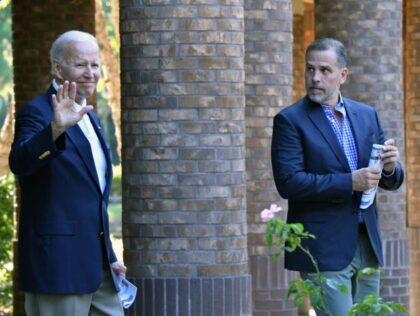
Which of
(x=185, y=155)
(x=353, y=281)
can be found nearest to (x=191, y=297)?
(x=185, y=155)

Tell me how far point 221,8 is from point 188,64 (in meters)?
0.42

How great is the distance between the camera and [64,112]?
7.20 meters

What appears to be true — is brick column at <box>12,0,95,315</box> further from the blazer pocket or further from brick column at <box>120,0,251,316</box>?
the blazer pocket

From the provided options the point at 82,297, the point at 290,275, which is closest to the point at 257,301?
the point at 290,275

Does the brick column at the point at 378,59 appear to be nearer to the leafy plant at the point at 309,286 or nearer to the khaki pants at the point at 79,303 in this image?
the leafy plant at the point at 309,286

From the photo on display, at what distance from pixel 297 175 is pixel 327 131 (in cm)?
30

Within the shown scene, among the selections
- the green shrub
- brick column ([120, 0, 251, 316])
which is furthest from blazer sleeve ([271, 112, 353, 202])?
the green shrub

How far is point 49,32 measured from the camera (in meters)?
16.0

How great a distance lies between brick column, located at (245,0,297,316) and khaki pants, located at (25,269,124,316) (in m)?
5.40

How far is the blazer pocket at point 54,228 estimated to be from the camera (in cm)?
752

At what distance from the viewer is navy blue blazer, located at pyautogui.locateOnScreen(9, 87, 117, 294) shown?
7.54 metres

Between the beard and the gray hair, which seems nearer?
the gray hair

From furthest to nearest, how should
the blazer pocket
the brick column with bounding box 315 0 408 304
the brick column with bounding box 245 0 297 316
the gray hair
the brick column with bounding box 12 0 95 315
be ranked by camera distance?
the brick column with bounding box 12 0 95 315, the brick column with bounding box 315 0 408 304, the brick column with bounding box 245 0 297 316, the gray hair, the blazer pocket

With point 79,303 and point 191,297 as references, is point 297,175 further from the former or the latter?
point 191,297
